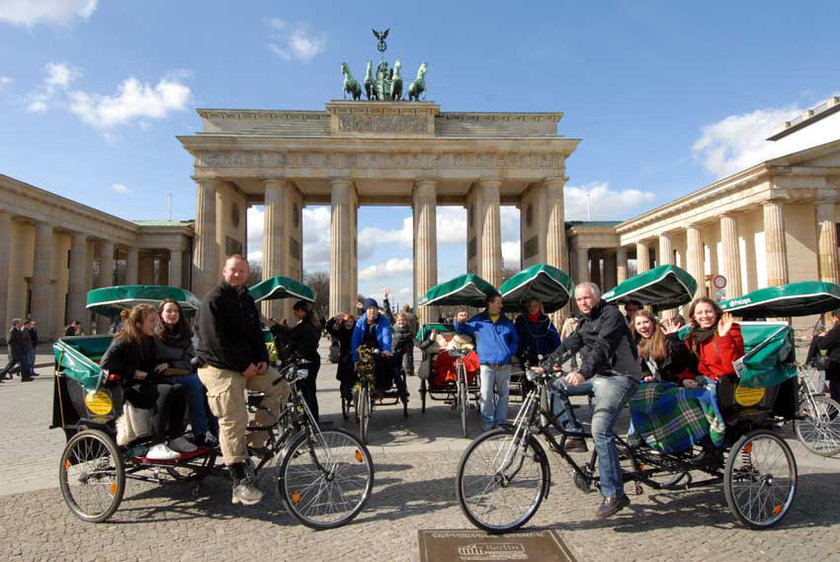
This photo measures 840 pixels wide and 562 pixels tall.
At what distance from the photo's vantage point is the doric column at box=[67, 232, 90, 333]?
34.2 meters

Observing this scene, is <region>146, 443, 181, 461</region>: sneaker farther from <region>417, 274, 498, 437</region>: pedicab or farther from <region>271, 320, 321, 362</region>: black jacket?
<region>417, 274, 498, 437</region>: pedicab

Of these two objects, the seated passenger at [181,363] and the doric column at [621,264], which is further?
the doric column at [621,264]

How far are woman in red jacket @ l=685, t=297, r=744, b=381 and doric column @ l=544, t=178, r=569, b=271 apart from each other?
31581mm

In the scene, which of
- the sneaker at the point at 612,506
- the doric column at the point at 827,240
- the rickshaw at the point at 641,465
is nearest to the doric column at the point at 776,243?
the doric column at the point at 827,240

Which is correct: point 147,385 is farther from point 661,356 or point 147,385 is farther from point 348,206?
point 348,206

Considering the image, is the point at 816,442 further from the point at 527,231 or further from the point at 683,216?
the point at 527,231

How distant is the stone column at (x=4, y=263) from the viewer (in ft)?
90.1

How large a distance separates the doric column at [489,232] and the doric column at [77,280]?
1128 inches

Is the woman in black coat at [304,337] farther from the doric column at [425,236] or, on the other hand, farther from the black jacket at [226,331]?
the doric column at [425,236]

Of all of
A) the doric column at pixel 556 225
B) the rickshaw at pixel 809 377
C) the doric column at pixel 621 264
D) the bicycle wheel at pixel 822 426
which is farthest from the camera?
the doric column at pixel 621 264

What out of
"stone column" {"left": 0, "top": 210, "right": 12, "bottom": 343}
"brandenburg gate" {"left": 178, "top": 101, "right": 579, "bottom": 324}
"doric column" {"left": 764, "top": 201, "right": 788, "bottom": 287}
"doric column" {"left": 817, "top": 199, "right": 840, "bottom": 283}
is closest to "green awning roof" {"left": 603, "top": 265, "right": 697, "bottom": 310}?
"doric column" {"left": 764, "top": 201, "right": 788, "bottom": 287}

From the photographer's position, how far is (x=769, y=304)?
6824 mm

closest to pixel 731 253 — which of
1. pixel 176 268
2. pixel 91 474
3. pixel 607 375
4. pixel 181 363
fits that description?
pixel 607 375

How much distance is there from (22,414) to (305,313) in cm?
629
